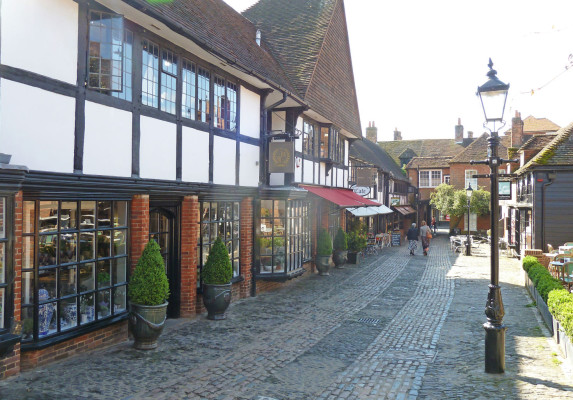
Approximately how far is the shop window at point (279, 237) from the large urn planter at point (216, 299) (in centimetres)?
311

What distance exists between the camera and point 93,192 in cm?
718

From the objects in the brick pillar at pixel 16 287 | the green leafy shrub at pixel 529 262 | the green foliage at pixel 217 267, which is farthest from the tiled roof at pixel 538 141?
the brick pillar at pixel 16 287

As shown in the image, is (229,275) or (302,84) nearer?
(229,275)

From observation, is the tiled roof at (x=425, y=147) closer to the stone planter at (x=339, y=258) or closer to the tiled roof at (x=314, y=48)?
the tiled roof at (x=314, y=48)

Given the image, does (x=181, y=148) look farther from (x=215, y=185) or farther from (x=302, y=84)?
(x=302, y=84)

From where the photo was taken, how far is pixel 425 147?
187ft

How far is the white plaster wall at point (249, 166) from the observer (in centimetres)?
1206

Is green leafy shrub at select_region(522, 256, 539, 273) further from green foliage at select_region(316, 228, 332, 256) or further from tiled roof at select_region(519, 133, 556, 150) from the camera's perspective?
tiled roof at select_region(519, 133, 556, 150)

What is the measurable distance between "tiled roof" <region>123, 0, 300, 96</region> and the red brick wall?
5290 millimetres

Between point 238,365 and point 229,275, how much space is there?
3.09 m

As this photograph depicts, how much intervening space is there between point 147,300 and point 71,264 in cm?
135

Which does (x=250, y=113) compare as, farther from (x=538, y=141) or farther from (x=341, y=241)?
(x=538, y=141)

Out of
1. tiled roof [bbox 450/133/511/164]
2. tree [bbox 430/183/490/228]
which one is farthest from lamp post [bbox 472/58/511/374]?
tiled roof [bbox 450/133/511/164]

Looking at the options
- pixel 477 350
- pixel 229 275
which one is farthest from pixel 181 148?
pixel 477 350
